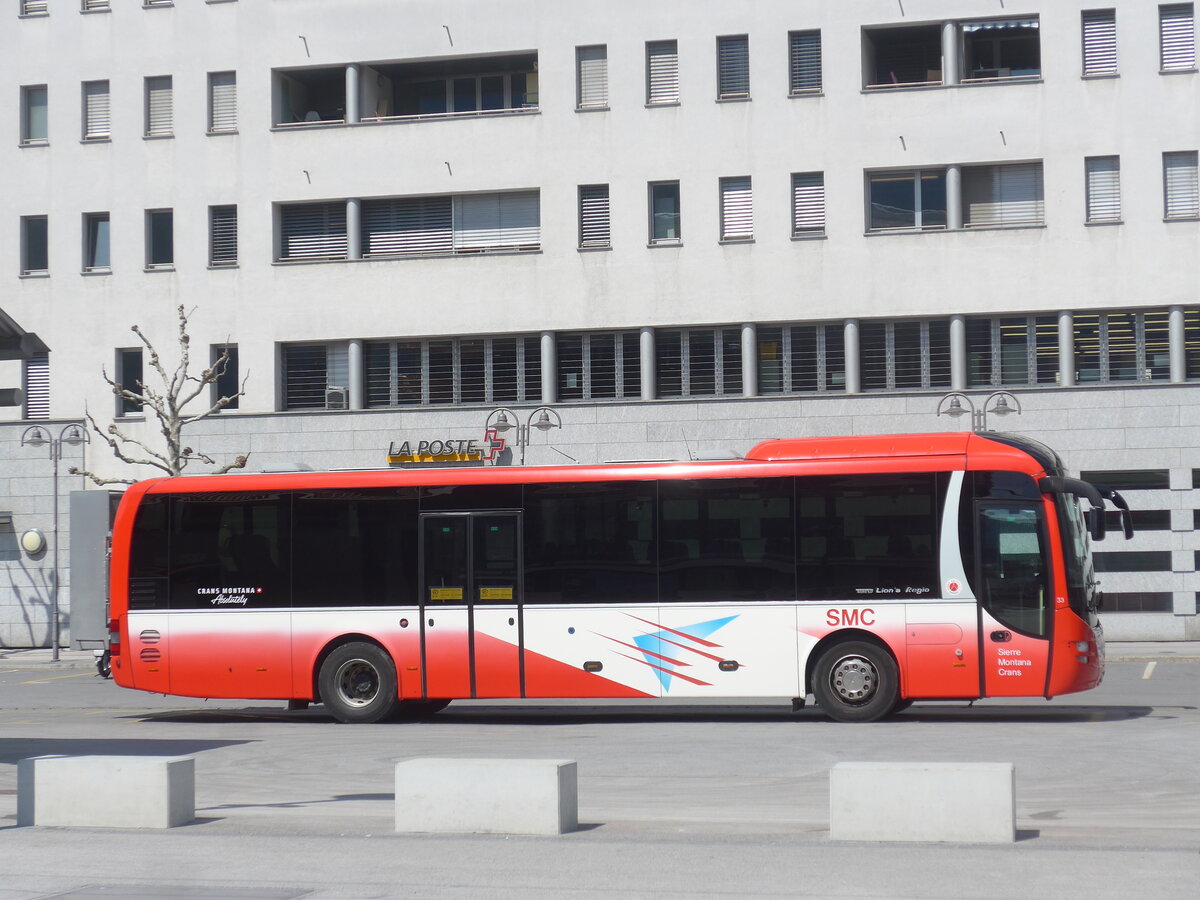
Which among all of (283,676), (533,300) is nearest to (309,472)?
(283,676)

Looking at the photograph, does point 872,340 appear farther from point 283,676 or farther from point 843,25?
point 283,676

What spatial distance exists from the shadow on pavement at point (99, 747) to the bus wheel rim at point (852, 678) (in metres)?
6.33

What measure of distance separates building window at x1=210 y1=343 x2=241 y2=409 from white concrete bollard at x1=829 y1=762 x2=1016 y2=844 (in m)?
28.6

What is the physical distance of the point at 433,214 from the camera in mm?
36156

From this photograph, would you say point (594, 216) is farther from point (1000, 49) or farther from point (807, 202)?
point (1000, 49)

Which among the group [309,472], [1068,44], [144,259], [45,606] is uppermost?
[1068,44]

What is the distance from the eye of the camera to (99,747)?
16547 millimetres

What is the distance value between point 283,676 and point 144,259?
797 inches

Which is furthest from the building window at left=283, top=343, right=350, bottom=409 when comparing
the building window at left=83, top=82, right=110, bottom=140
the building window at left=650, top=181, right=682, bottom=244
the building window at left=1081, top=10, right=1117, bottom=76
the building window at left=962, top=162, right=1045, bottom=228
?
the building window at left=1081, top=10, right=1117, bottom=76

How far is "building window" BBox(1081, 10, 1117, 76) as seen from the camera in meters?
33.2

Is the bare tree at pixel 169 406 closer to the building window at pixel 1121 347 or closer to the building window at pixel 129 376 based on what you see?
the building window at pixel 129 376

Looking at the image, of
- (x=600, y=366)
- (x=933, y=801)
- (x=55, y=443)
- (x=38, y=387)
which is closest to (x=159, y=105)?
(x=38, y=387)

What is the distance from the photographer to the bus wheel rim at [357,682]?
19.4m

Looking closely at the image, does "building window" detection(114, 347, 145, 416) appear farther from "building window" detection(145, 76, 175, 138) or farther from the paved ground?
the paved ground
